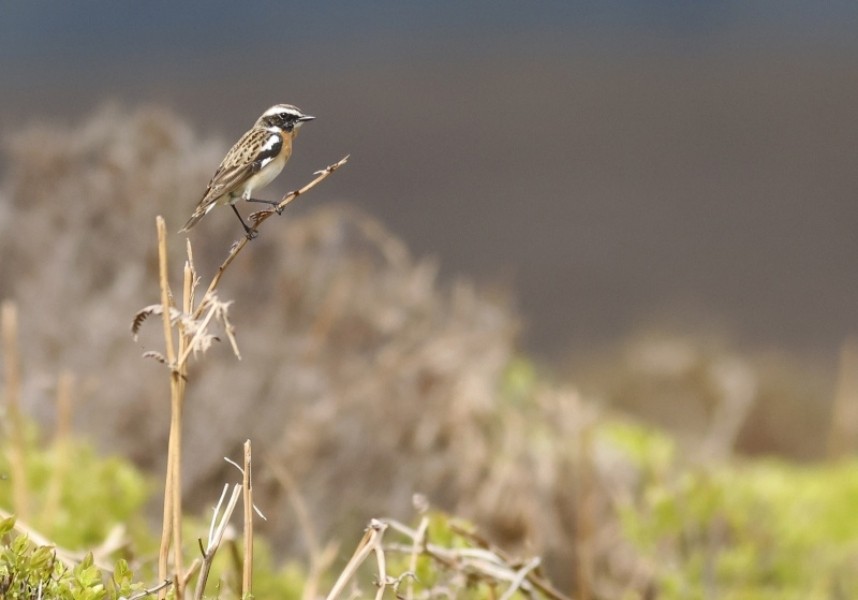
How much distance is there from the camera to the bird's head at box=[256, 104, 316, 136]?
62.4 inches

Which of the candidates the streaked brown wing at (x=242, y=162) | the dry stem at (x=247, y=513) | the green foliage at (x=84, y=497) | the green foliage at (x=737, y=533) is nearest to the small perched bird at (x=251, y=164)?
the streaked brown wing at (x=242, y=162)

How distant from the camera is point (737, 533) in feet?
15.1

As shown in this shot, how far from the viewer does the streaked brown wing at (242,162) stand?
5.03 feet

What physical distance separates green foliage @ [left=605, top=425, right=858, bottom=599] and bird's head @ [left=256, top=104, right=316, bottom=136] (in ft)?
7.94

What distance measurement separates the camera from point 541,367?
1139cm

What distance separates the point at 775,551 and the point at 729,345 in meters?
9.06

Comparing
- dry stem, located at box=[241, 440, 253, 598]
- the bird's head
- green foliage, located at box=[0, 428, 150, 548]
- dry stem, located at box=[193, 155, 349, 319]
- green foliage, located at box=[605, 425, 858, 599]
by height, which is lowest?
dry stem, located at box=[241, 440, 253, 598]

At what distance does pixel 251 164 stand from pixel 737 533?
3455 millimetres

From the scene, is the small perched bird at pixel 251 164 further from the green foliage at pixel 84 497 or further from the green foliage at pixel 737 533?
the green foliage at pixel 737 533

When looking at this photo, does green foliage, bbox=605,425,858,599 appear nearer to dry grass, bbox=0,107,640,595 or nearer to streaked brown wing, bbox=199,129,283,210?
dry grass, bbox=0,107,640,595

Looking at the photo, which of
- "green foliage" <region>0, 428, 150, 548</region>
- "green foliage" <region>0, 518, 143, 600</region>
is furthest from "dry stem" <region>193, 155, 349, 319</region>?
"green foliage" <region>0, 428, 150, 548</region>

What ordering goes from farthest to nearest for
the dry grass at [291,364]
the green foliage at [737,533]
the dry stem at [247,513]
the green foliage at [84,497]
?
the dry grass at [291,364], the green foliage at [737,533], the green foliage at [84,497], the dry stem at [247,513]

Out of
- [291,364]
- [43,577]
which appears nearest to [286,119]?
[43,577]

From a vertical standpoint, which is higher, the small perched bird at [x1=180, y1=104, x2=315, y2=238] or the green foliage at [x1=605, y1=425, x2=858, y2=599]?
the green foliage at [x1=605, y1=425, x2=858, y2=599]
